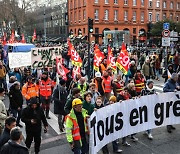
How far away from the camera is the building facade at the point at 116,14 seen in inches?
2482

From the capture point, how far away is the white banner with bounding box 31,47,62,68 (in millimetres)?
11578

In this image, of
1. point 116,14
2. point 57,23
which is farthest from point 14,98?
point 57,23

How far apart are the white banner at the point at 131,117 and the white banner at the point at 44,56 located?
5.17 metres

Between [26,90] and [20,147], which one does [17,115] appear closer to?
[26,90]

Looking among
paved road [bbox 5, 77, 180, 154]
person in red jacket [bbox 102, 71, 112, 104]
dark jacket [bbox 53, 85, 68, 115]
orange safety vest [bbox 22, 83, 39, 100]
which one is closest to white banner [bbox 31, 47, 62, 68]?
orange safety vest [bbox 22, 83, 39, 100]

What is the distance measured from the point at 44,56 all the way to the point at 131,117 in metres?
5.35

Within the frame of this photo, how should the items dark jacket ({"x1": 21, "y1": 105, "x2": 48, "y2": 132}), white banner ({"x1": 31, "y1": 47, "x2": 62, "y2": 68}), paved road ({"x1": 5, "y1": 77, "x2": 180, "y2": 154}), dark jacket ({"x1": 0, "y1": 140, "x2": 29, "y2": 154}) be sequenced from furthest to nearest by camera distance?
white banner ({"x1": 31, "y1": 47, "x2": 62, "y2": 68}), paved road ({"x1": 5, "y1": 77, "x2": 180, "y2": 154}), dark jacket ({"x1": 21, "y1": 105, "x2": 48, "y2": 132}), dark jacket ({"x1": 0, "y1": 140, "x2": 29, "y2": 154})

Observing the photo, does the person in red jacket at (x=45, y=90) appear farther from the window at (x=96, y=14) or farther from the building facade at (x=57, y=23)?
the building facade at (x=57, y=23)

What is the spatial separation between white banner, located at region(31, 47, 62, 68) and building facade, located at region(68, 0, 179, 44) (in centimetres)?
4890

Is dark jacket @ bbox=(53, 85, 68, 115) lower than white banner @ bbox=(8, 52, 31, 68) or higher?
lower

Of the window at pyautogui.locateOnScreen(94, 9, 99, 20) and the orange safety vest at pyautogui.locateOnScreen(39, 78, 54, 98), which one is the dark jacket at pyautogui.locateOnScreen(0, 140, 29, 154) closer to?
the orange safety vest at pyautogui.locateOnScreen(39, 78, 54, 98)

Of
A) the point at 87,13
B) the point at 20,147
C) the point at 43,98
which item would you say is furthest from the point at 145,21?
the point at 20,147

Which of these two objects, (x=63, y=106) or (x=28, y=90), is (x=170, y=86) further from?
(x=28, y=90)

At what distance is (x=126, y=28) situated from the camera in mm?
66188
